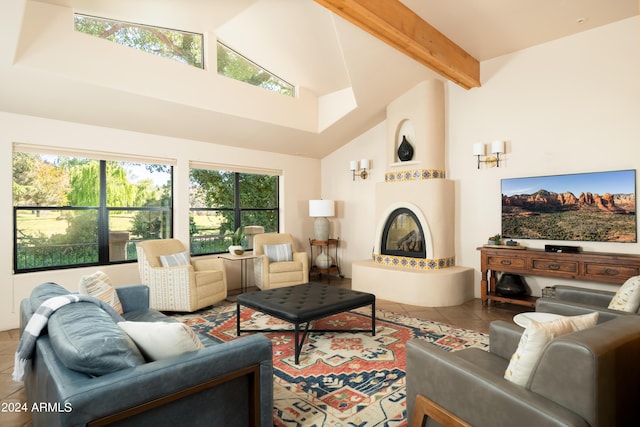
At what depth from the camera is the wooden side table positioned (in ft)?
21.0

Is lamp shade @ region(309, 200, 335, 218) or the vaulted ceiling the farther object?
lamp shade @ region(309, 200, 335, 218)

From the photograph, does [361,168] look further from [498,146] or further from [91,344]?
[91,344]

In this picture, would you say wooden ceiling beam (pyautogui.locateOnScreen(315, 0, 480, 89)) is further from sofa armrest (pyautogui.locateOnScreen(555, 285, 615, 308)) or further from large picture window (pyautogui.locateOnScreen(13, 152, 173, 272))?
large picture window (pyautogui.locateOnScreen(13, 152, 173, 272))

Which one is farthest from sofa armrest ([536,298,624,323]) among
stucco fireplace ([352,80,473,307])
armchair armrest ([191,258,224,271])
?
armchair armrest ([191,258,224,271])

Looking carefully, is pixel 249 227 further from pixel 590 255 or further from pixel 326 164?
pixel 590 255

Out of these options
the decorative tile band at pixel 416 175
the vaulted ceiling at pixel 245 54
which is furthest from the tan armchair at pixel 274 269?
the decorative tile band at pixel 416 175

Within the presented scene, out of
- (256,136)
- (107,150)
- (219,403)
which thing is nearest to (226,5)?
(256,136)

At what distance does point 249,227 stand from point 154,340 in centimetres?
456

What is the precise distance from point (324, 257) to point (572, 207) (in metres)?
3.68

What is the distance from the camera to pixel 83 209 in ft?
A: 14.5

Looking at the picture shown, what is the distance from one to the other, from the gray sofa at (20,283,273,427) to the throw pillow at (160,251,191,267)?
2574 millimetres

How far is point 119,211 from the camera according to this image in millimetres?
4711

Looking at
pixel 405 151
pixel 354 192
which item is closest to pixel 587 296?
pixel 405 151

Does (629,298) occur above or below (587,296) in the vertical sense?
above
